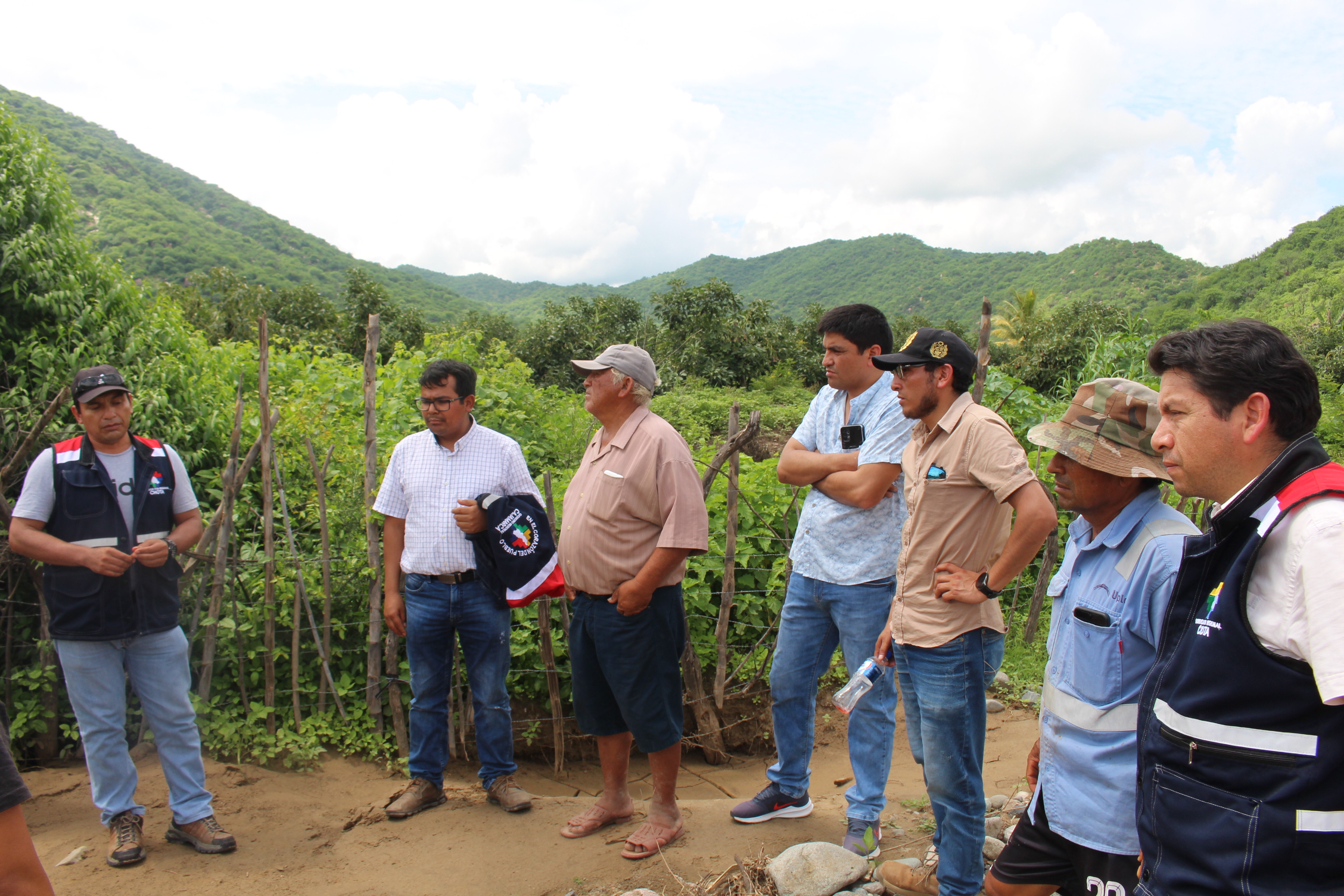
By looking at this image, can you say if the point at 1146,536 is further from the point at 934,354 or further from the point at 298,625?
the point at 298,625

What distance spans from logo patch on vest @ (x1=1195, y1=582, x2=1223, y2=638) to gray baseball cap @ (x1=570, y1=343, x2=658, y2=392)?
2153 mm

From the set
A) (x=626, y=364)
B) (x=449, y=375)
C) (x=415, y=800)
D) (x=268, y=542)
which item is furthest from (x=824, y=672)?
(x=268, y=542)

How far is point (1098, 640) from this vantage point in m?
2.01

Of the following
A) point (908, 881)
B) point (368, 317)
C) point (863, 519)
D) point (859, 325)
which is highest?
point (368, 317)

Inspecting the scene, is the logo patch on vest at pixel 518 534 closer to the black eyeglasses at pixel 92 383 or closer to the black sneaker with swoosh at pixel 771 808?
the black sneaker with swoosh at pixel 771 808

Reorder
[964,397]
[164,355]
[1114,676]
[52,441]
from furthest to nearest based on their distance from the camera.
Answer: [164,355], [52,441], [964,397], [1114,676]

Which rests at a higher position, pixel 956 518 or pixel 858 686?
pixel 956 518

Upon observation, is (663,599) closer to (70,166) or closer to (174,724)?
(174,724)

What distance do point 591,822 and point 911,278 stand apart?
66.9 m

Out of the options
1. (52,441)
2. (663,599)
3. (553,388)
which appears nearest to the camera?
(663,599)

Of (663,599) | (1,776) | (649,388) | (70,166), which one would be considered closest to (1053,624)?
(663,599)

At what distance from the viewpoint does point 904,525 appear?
2830 millimetres

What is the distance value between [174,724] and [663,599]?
6.84 ft

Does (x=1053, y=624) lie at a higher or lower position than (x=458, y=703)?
higher
